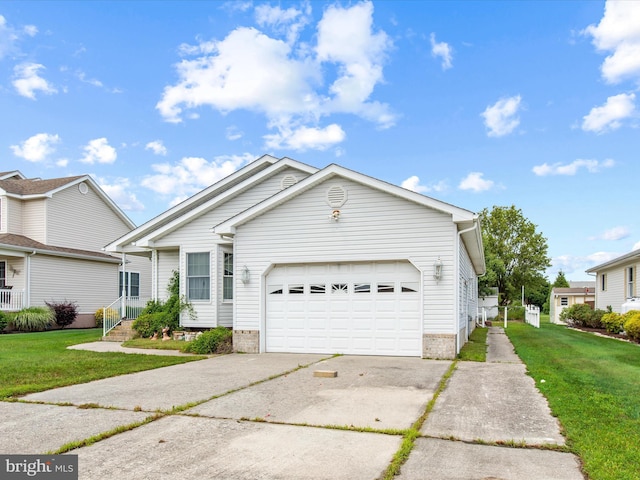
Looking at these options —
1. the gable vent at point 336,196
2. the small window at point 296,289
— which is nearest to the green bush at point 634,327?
the gable vent at point 336,196

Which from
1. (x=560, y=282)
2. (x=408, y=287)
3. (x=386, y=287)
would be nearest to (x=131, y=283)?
(x=386, y=287)

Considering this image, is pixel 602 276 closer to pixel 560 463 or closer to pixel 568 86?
pixel 568 86

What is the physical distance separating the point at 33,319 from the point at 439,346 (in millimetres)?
18170

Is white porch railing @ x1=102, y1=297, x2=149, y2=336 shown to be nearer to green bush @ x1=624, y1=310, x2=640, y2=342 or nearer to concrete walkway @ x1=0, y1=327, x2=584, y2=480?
concrete walkway @ x1=0, y1=327, x2=584, y2=480

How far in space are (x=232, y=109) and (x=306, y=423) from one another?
1697 centimetres

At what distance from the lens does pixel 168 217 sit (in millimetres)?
17859

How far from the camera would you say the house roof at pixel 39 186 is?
80.3 feet

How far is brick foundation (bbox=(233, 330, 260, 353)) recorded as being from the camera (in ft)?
43.8

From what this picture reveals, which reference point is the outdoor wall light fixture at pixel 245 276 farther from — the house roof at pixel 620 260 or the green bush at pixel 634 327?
the house roof at pixel 620 260

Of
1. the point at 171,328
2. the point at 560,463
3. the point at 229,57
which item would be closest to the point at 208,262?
the point at 171,328

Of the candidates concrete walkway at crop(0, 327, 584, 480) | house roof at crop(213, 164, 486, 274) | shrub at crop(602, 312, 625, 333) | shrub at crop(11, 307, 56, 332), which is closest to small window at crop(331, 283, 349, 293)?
house roof at crop(213, 164, 486, 274)

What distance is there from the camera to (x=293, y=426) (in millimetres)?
5715

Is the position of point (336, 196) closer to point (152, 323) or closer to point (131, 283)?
point (152, 323)

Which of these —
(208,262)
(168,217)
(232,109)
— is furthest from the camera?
(232,109)
